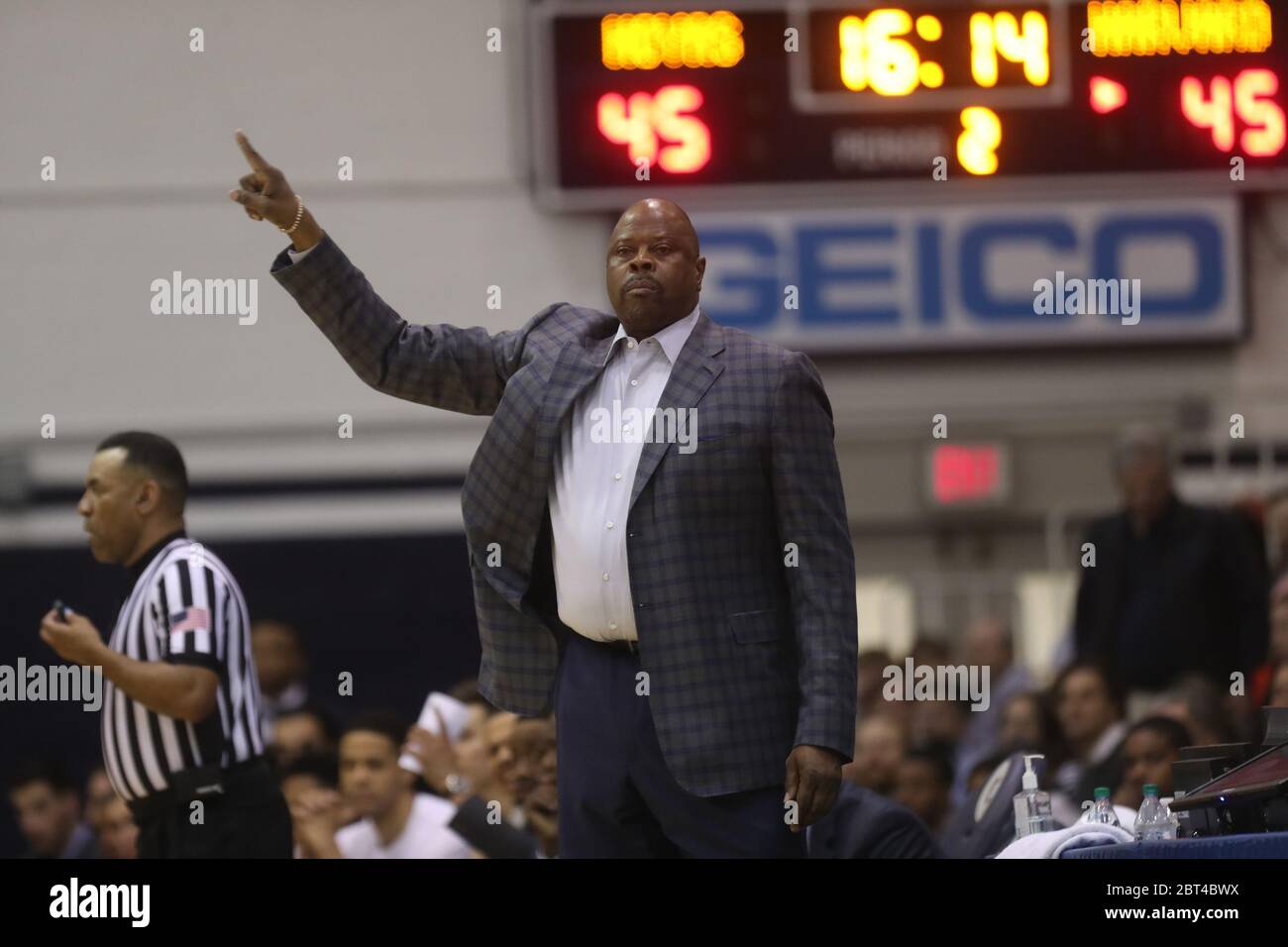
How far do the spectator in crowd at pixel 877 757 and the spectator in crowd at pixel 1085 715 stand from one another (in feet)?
1.45

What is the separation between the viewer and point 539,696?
317cm

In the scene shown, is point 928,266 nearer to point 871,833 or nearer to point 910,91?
point 910,91

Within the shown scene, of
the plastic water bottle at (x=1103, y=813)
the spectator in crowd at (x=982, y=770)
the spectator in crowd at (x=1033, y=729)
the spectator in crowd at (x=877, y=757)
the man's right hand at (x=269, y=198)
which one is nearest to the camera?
the man's right hand at (x=269, y=198)

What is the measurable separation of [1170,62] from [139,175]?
3.80 meters

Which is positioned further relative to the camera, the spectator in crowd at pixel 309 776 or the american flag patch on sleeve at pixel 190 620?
the spectator in crowd at pixel 309 776

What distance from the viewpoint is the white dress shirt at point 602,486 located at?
3.05m

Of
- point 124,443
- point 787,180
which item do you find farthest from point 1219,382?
point 124,443

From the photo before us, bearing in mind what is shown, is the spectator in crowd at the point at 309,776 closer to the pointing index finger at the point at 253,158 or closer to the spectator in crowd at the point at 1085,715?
the spectator in crowd at the point at 1085,715

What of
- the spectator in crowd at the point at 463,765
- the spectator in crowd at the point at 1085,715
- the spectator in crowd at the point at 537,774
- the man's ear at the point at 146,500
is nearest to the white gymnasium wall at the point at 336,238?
the spectator in crowd at the point at 1085,715

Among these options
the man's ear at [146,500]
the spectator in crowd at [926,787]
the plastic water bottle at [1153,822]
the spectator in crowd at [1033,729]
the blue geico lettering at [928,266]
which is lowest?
the spectator in crowd at [926,787]

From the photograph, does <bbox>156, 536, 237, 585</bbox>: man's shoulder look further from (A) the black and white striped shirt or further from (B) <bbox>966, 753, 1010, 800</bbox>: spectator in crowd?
(B) <bbox>966, 753, 1010, 800</bbox>: spectator in crowd

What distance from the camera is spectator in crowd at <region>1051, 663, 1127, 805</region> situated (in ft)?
18.6

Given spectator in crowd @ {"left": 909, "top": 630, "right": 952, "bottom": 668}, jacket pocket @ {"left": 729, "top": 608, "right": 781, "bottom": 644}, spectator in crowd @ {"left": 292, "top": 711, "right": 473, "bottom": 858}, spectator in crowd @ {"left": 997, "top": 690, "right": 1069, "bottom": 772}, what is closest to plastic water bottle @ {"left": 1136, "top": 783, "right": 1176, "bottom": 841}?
jacket pocket @ {"left": 729, "top": 608, "right": 781, "bottom": 644}

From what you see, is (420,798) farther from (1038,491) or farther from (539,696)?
(1038,491)
